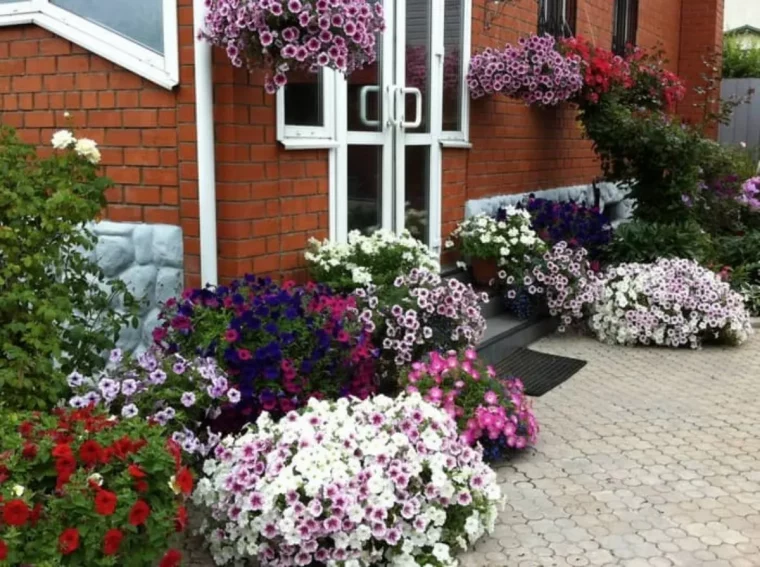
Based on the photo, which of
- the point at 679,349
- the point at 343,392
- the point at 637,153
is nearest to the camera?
the point at 343,392

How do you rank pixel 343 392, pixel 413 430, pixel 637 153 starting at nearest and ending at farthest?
pixel 413 430
pixel 343 392
pixel 637 153

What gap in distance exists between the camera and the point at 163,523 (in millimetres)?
2408

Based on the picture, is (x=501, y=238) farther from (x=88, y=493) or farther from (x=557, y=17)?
(x=88, y=493)

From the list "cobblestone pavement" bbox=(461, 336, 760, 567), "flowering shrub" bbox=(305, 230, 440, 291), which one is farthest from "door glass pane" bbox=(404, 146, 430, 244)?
"cobblestone pavement" bbox=(461, 336, 760, 567)

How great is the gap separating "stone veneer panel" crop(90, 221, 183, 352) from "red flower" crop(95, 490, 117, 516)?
214cm

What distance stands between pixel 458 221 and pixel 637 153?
1848mm

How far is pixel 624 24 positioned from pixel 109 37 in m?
7.25

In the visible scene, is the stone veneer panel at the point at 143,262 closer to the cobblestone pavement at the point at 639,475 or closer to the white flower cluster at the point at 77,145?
the white flower cluster at the point at 77,145

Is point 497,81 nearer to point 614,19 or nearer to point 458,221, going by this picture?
point 458,221

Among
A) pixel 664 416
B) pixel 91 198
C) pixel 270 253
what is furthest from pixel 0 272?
pixel 664 416

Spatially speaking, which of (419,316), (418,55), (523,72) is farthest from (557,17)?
(419,316)

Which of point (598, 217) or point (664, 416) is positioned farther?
point (598, 217)

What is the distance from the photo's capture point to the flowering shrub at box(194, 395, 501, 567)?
276cm

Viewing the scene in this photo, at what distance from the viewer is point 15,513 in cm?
221
